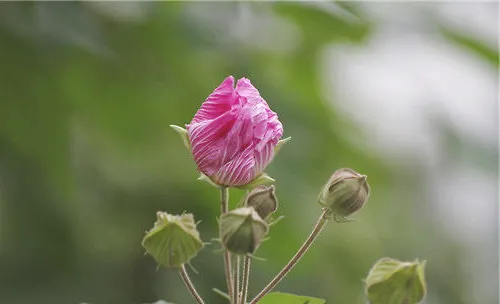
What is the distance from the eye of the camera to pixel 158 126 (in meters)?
3.50

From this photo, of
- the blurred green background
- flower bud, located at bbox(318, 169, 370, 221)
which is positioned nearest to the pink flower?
flower bud, located at bbox(318, 169, 370, 221)

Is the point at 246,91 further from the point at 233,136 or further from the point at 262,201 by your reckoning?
the point at 262,201

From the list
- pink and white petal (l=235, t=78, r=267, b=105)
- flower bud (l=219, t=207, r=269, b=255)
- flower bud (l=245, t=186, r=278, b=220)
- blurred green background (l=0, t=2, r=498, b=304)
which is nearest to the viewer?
flower bud (l=219, t=207, r=269, b=255)

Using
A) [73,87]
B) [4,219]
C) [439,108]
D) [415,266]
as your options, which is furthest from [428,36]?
[415,266]

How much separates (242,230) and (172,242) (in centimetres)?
15

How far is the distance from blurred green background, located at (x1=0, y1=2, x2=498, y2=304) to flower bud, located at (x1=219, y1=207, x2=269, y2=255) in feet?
4.67

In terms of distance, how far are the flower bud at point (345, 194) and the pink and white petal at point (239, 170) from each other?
15cm

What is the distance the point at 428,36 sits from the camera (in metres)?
3.62

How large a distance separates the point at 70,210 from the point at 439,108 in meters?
1.69

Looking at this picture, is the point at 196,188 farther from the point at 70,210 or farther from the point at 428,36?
the point at 428,36

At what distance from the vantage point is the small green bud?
174 cm

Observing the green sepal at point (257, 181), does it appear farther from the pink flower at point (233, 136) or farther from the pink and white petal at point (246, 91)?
the pink and white petal at point (246, 91)

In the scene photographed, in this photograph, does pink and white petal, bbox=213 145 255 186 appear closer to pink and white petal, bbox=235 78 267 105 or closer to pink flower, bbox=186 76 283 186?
pink flower, bbox=186 76 283 186

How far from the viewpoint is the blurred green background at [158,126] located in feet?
10.6
